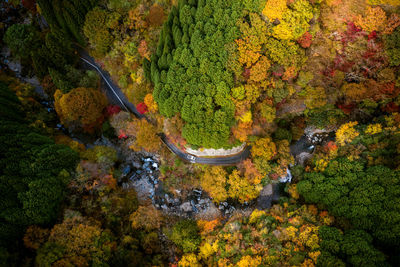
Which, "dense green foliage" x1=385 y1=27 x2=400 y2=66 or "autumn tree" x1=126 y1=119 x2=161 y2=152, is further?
"autumn tree" x1=126 y1=119 x2=161 y2=152

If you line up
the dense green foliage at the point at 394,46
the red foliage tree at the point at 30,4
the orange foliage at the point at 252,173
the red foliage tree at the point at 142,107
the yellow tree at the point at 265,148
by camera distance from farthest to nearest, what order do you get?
the red foliage tree at the point at 30,4
the red foliage tree at the point at 142,107
the orange foliage at the point at 252,173
the yellow tree at the point at 265,148
the dense green foliage at the point at 394,46

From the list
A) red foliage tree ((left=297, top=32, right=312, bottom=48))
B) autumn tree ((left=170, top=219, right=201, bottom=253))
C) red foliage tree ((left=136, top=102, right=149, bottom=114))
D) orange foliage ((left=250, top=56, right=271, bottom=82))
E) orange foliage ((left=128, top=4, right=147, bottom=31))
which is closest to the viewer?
red foliage tree ((left=297, top=32, right=312, bottom=48))

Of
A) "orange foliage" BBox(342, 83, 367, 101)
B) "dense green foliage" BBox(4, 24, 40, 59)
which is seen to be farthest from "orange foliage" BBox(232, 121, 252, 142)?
"dense green foliage" BBox(4, 24, 40, 59)

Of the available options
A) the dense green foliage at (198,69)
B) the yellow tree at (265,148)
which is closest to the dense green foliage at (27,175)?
the dense green foliage at (198,69)

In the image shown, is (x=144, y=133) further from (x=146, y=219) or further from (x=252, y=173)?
(x=252, y=173)

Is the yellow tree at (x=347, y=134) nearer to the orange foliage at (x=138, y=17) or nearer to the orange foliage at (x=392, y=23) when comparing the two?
the orange foliage at (x=392, y=23)

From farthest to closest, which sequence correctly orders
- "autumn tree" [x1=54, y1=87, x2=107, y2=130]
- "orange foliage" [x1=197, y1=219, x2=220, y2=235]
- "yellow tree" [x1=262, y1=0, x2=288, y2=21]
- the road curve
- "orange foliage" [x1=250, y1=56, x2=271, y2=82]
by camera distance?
the road curve, "autumn tree" [x1=54, y1=87, x2=107, y2=130], "orange foliage" [x1=197, y1=219, x2=220, y2=235], "orange foliage" [x1=250, y1=56, x2=271, y2=82], "yellow tree" [x1=262, y1=0, x2=288, y2=21]

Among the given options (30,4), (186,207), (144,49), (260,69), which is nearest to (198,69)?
(260,69)

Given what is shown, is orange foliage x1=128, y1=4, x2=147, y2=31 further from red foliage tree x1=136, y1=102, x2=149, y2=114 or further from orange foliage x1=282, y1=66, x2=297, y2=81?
orange foliage x1=282, y1=66, x2=297, y2=81

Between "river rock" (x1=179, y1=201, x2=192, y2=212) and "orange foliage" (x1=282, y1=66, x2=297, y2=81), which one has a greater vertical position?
"orange foliage" (x1=282, y1=66, x2=297, y2=81)
